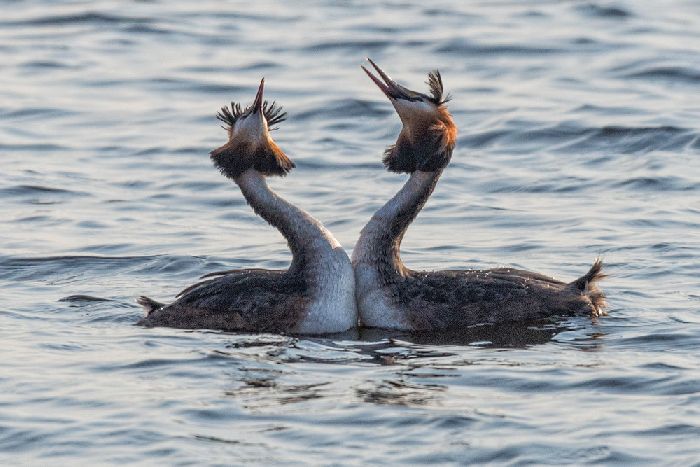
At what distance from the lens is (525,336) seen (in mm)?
11586

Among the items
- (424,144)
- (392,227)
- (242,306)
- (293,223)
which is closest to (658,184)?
(424,144)

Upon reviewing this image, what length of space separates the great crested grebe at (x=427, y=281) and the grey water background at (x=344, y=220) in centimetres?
17

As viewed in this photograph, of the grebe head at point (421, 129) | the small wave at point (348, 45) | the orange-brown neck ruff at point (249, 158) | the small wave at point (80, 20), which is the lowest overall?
the orange-brown neck ruff at point (249, 158)

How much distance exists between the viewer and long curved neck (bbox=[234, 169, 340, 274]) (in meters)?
11.9

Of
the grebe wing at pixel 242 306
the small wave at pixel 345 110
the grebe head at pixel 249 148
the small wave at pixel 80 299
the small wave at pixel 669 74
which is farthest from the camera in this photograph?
the small wave at pixel 669 74

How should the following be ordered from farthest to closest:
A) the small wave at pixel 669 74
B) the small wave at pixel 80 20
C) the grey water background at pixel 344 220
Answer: the small wave at pixel 80 20 → the small wave at pixel 669 74 → the grey water background at pixel 344 220

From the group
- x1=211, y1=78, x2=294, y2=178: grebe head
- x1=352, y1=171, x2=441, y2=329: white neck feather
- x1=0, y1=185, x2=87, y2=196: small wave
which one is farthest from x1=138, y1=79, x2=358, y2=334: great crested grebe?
x1=0, y1=185, x2=87, y2=196: small wave

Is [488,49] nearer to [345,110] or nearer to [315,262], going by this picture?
[345,110]

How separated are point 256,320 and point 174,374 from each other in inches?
46.4

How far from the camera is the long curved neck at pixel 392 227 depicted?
39.5 ft

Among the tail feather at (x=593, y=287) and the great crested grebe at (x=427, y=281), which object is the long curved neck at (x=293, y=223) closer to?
the great crested grebe at (x=427, y=281)

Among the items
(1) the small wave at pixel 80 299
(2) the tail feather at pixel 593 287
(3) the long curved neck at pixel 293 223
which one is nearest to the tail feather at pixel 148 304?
(1) the small wave at pixel 80 299

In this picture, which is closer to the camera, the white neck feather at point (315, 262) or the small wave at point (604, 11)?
the white neck feather at point (315, 262)

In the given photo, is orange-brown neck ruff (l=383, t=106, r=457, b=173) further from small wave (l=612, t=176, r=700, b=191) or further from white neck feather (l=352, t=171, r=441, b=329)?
small wave (l=612, t=176, r=700, b=191)
